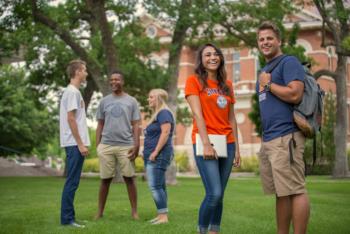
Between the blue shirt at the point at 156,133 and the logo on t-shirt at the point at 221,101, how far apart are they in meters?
2.62

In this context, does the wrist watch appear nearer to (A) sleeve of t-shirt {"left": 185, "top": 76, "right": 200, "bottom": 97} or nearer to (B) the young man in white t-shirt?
(A) sleeve of t-shirt {"left": 185, "top": 76, "right": 200, "bottom": 97}

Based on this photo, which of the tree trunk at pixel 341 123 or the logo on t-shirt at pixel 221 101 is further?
the tree trunk at pixel 341 123

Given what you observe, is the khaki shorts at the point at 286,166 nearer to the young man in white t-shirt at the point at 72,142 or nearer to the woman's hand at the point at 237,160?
the woman's hand at the point at 237,160

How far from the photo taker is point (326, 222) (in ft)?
29.2

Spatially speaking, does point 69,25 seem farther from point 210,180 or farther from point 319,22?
point 210,180

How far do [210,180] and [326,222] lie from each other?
338cm

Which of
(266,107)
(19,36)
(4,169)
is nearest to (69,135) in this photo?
(266,107)

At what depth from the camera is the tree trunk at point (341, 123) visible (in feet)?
94.2

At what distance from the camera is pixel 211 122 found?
20.7 ft

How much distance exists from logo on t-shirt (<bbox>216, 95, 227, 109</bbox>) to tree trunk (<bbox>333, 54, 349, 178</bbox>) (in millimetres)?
23339

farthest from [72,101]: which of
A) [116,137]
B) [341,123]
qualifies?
[341,123]

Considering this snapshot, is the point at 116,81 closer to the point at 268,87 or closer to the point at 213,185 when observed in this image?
the point at 213,185

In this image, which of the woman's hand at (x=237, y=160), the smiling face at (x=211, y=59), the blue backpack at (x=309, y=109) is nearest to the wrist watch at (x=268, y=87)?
the blue backpack at (x=309, y=109)

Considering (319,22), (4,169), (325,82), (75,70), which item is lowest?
(4,169)
